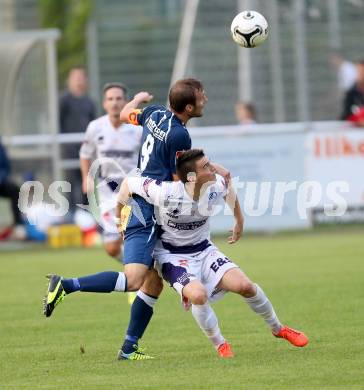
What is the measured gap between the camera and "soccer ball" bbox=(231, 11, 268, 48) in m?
9.84

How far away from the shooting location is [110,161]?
505 inches

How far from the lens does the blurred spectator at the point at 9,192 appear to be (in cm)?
1898

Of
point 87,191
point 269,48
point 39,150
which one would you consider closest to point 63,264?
point 87,191

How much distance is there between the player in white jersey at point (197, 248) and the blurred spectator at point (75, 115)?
434 inches

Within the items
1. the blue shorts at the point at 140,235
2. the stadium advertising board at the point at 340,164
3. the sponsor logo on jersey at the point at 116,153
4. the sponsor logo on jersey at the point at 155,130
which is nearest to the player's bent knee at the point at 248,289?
the blue shorts at the point at 140,235

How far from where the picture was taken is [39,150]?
66.1ft

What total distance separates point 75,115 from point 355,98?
4.78m

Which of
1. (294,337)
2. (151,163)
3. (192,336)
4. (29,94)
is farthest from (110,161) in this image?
(29,94)

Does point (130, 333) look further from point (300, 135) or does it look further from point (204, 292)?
point (300, 135)

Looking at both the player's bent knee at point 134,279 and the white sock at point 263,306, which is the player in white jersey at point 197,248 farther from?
the player's bent knee at point 134,279

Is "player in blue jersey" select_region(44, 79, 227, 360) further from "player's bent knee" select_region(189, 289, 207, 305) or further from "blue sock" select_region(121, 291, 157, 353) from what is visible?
"player's bent knee" select_region(189, 289, 207, 305)

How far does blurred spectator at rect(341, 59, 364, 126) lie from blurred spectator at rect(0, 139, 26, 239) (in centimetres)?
572

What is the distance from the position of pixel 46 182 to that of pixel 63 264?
436 cm

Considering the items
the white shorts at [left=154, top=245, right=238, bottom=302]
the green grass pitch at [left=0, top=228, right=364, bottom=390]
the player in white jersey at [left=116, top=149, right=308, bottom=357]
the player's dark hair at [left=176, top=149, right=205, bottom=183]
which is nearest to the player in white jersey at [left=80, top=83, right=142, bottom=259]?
the green grass pitch at [left=0, top=228, right=364, bottom=390]
